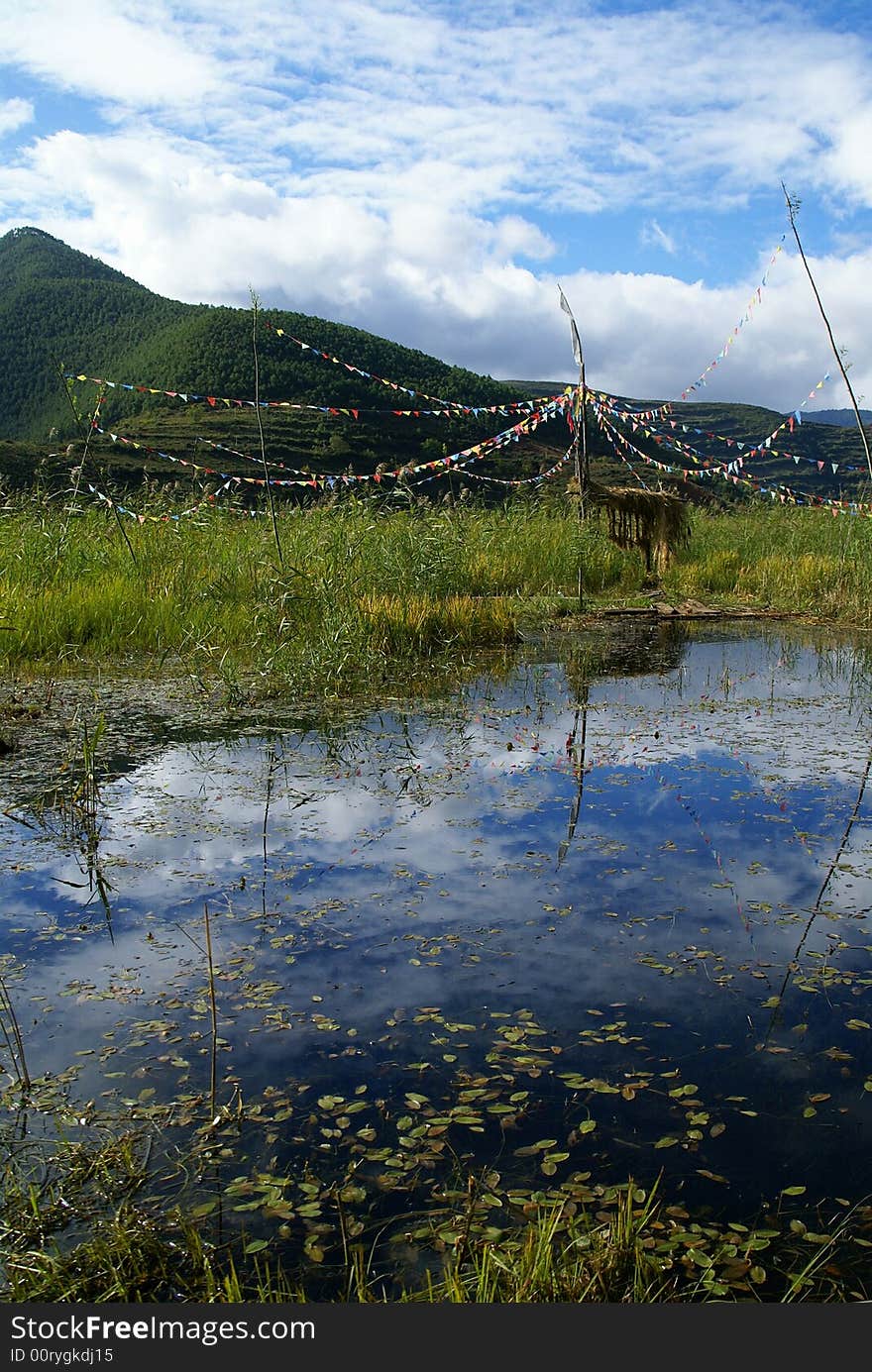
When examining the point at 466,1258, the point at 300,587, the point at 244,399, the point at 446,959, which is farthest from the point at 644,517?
the point at 244,399

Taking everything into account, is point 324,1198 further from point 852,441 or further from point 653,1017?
point 852,441

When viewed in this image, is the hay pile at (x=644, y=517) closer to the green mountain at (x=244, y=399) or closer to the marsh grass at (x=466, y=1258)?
the green mountain at (x=244, y=399)

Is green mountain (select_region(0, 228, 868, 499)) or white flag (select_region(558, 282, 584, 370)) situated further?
green mountain (select_region(0, 228, 868, 499))

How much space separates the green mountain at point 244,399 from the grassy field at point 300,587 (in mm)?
10074

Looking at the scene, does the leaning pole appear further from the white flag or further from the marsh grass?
the marsh grass

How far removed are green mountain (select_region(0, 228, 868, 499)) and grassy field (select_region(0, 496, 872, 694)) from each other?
10074 mm

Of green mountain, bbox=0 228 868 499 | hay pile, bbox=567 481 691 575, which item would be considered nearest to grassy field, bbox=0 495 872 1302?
hay pile, bbox=567 481 691 575

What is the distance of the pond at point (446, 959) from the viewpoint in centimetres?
195

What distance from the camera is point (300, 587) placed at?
7.42 metres

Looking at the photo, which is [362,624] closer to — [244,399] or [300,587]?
[300,587]

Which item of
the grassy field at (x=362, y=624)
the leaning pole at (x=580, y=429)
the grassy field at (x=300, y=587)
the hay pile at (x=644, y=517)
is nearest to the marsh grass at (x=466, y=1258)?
the grassy field at (x=362, y=624)

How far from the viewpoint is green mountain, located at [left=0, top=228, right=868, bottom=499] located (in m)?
33.1

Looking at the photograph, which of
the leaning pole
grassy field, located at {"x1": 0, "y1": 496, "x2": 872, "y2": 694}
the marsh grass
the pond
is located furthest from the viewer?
the leaning pole

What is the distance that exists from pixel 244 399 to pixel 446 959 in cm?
4029
